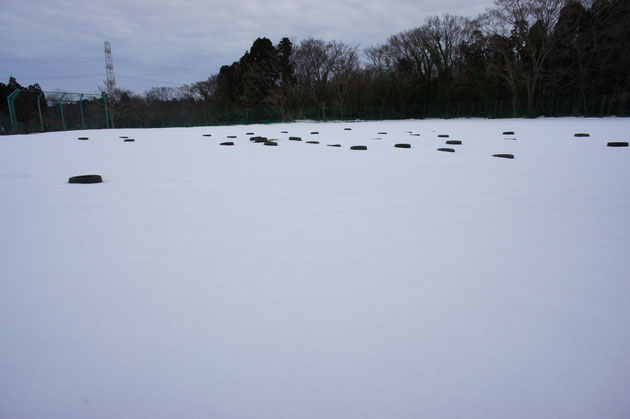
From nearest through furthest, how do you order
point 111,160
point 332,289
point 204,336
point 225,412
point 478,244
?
point 225,412 < point 204,336 < point 332,289 < point 478,244 < point 111,160

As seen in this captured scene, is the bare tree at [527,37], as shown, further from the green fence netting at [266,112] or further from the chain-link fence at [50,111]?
the chain-link fence at [50,111]

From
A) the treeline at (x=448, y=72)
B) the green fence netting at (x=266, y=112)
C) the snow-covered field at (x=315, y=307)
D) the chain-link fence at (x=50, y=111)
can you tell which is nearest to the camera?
the snow-covered field at (x=315, y=307)

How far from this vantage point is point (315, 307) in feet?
4.59

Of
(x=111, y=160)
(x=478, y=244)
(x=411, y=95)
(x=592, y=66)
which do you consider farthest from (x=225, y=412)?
(x=411, y=95)

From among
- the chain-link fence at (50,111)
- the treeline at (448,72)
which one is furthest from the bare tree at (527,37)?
the chain-link fence at (50,111)

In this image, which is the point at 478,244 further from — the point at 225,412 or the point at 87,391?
the point at 87,391

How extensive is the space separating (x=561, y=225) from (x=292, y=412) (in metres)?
2.20

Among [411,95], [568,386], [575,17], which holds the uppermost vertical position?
[575,17]

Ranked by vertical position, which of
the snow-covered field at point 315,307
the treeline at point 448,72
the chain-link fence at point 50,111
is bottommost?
the snow-covered field at point 315,307

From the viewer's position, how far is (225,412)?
94 cm

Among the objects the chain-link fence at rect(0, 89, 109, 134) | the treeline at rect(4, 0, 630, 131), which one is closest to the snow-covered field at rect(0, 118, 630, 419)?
the chain-link fence at rect(0, 89, 109, 134)

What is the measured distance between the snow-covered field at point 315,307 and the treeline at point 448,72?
84.7ft

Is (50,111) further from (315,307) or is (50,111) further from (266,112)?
(315,307)

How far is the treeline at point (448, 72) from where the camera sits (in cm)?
2302
